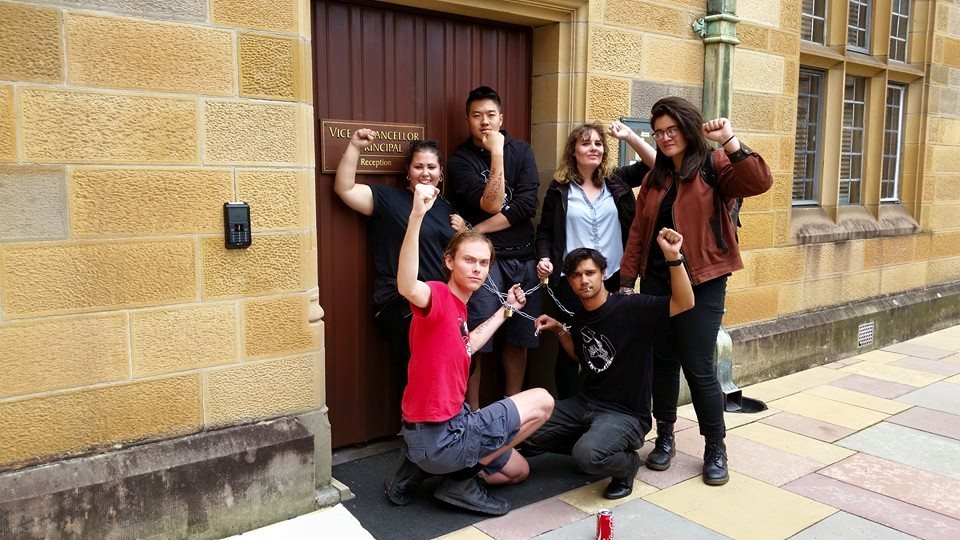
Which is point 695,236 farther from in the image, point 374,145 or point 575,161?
point 374,145

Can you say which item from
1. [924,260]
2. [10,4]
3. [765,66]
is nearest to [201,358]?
[10,4]

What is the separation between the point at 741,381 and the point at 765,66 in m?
2.28

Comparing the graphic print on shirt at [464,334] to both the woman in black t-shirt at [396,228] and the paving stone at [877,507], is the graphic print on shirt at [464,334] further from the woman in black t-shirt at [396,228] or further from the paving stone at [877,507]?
the paving stone at [877,507]

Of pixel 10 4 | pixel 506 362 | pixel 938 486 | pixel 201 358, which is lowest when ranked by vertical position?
pixel 938 486

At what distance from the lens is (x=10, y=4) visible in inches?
105

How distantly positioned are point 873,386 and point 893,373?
0.52 m

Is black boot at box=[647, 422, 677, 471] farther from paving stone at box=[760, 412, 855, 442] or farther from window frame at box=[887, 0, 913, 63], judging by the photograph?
window frame at box=[887, 0, 913, 63]

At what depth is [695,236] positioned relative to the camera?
12.5ft

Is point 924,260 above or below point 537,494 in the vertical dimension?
above

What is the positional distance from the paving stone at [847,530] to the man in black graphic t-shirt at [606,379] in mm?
824

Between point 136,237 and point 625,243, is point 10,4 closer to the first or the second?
point 136,237

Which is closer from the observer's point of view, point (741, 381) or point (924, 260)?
point (741, 381)

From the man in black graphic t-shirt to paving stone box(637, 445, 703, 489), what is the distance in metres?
0.19

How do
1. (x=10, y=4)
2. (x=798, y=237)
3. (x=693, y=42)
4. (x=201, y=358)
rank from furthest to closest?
(x=798, y=237) < (x=693, y=42) < (x=201, y=358) < (x=10, y=4)
